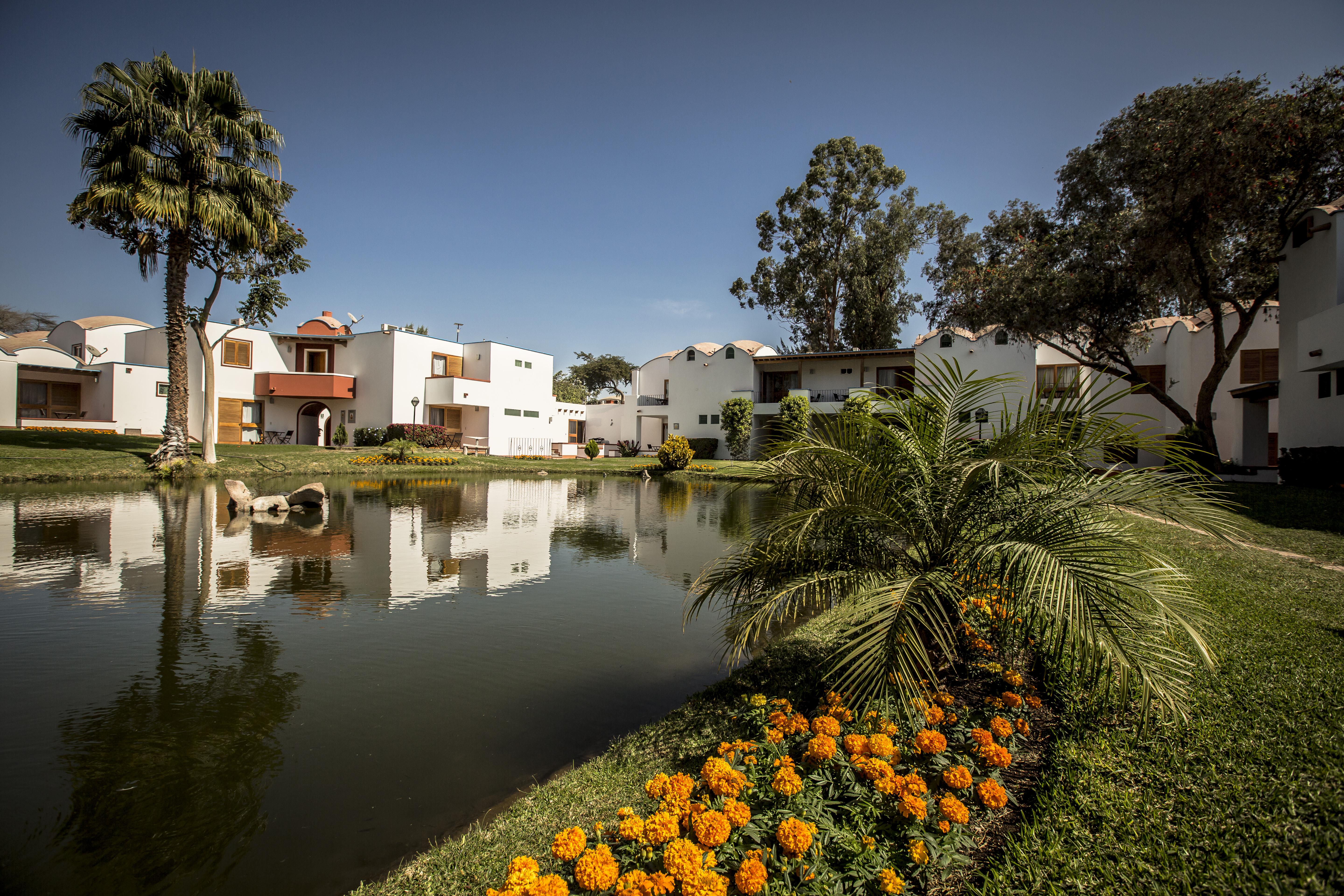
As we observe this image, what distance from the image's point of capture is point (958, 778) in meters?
2.53

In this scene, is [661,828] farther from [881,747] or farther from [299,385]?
[299,385]

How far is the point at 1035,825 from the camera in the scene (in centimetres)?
248

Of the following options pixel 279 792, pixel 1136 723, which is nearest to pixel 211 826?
pixel 279 792

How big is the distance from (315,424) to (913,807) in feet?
120

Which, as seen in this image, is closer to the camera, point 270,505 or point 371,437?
point 270,505

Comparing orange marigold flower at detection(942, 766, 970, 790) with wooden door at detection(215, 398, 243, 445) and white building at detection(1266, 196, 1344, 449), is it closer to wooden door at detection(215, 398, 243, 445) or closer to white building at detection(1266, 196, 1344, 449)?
white building at detection(1266, 196, 1344, 449)

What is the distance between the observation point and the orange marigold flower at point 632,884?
78.1 inches

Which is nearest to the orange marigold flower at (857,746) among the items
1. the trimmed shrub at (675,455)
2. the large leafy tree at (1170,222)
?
the large leafy tree at (1170,222)

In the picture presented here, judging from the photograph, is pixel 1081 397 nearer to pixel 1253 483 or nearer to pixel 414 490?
pixel 1253 483

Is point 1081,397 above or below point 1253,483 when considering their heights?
above

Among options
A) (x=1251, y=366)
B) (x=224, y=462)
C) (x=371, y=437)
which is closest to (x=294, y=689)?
(x=224, y=462)

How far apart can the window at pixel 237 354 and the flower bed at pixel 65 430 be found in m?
5.30

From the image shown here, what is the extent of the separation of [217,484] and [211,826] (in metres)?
17.1

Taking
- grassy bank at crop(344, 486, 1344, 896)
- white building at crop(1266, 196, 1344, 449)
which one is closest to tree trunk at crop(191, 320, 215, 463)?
grassy bank at crop(344, 486, 1344, 896)
